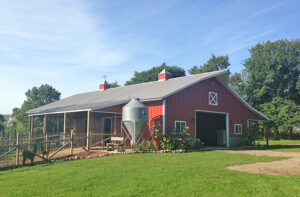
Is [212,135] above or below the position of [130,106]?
below

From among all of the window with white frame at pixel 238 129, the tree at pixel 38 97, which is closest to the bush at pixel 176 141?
the window with white frame at pixel 238 129

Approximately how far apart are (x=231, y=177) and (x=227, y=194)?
1638mm

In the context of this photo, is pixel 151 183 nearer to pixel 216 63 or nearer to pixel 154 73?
pixel 154 73

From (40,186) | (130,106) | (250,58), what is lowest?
(40,186)

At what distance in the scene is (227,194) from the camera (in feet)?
20.1

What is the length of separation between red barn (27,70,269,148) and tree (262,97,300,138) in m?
14.0

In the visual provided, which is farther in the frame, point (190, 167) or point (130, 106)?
point (130, 106)

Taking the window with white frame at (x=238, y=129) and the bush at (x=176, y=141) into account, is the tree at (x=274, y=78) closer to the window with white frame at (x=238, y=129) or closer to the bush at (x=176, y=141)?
the window with white frame at (x=238, y=129)

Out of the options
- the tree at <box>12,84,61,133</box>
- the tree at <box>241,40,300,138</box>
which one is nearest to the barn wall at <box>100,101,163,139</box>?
the tree at <box>241,40,300,138</box>

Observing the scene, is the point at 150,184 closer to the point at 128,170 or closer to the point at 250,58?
the point at 128,170

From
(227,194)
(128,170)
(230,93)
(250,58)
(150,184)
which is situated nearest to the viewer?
(227,194)

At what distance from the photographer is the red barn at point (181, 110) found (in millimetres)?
17312

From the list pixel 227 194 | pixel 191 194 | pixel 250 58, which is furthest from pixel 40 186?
pixel 250 58

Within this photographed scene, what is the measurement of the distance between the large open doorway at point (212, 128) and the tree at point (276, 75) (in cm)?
1859
